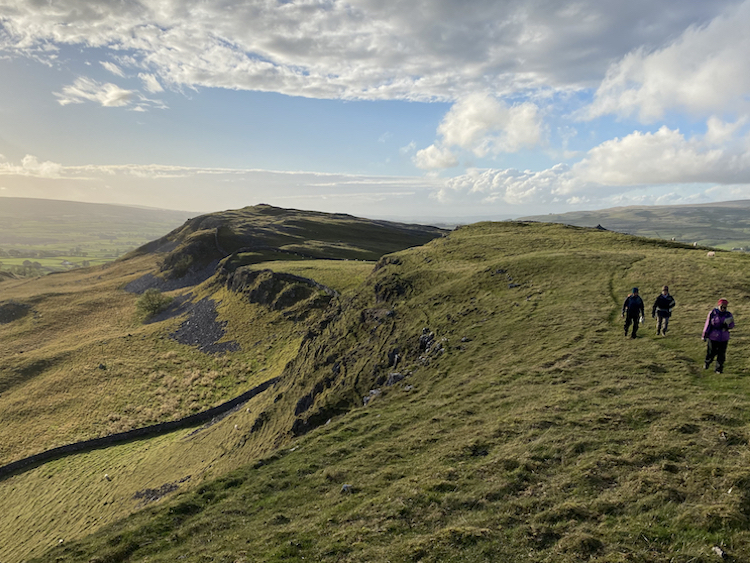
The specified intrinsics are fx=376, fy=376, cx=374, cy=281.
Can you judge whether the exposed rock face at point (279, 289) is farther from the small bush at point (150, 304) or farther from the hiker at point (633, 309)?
the hiker at point (633, 309)

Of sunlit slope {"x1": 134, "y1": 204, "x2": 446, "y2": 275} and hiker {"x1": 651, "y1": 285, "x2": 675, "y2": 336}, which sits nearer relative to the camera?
hiker {"x1": 651, "y1": 285, "x2": 675, "y2": 336}

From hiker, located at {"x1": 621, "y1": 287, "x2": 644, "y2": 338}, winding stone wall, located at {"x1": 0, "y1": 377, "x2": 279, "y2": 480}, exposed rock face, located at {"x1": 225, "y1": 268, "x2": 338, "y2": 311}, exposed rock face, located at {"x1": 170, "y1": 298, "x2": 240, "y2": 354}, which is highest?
hiker, located at {"x1": 621, "y1": 287, "x2": 644, "y2": 338}

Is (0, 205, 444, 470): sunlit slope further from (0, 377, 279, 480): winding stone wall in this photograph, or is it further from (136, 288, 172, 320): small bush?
(136, 288, 172, 320): small bush

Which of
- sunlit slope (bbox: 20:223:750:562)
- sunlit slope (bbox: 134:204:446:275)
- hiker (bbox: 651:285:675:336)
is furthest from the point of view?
sunlit slope (bbox: 134:204:446:275)

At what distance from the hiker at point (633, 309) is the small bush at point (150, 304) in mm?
106968

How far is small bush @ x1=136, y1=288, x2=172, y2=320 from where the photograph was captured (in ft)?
329

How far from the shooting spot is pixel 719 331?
690 inches

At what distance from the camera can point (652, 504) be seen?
11.1 metres

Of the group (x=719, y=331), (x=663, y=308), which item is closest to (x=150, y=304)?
(x=663, y=308)

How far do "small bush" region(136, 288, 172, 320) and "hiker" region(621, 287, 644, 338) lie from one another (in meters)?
107

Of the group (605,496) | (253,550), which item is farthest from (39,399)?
(605,496)

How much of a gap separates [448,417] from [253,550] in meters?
11.2

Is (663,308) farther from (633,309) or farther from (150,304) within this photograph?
(150,304)

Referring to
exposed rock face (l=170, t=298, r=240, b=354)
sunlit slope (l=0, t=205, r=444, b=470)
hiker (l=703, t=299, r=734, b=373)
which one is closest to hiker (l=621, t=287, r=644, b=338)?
hiker (l=703, t=299, r=734, b=373)
